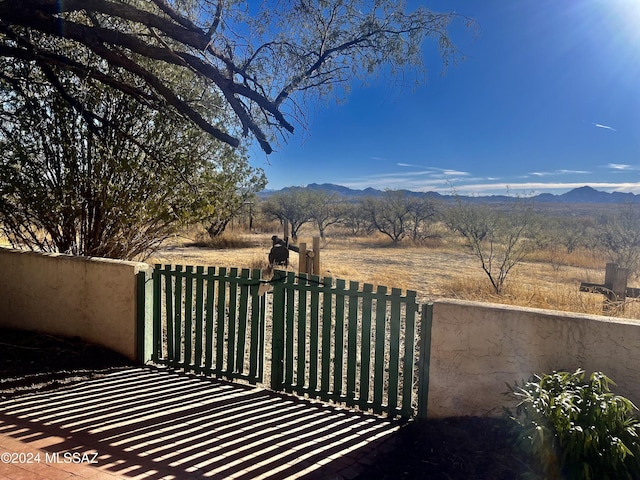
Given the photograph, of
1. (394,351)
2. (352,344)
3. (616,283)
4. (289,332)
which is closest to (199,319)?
(289,332)

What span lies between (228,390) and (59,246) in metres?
4.84

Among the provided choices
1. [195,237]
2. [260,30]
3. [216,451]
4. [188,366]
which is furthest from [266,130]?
[195,237]

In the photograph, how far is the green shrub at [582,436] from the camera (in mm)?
2758

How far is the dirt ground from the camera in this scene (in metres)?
3.23

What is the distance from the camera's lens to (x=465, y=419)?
12.8ft

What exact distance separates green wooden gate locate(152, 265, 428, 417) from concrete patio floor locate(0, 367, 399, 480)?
193 mm

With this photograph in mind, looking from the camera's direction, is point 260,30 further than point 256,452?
Yes

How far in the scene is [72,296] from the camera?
5.87 meters

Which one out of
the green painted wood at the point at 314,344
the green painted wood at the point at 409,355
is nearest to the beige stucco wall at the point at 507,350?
the green painted wood at the point at 409,355

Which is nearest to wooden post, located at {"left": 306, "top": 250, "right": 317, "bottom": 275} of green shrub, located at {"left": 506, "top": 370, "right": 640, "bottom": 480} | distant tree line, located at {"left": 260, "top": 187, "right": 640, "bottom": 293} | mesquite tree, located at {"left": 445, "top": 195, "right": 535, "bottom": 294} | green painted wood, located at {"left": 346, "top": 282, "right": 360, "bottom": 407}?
mesquite tree, located at {"left": 445, "top": 195, "right": 535, "bottom": 294}

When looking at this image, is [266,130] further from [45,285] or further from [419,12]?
[45,285]

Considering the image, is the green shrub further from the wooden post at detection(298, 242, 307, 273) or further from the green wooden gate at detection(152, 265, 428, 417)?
the wooden post at detection(298, 242, 307, 273)

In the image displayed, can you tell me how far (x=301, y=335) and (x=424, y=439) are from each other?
1.59 meters

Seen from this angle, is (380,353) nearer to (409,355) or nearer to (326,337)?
(409,355)
